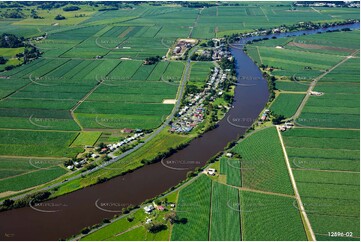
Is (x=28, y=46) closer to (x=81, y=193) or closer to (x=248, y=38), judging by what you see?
(x=248, y=38)

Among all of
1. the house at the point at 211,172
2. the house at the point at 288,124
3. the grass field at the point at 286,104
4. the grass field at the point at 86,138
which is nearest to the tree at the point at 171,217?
the house at the point at 211,172

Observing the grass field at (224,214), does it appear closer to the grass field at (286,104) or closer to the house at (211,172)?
the house at (211,172)

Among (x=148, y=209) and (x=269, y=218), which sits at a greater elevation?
(x=148, y=209)

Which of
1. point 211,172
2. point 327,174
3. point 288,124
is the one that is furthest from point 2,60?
point 327,174

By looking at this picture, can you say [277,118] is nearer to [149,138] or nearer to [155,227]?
[149,138]

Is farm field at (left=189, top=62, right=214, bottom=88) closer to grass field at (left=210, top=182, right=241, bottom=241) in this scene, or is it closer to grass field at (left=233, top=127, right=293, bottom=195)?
grass field at (left=233, top=127, right=293, bottom=195)

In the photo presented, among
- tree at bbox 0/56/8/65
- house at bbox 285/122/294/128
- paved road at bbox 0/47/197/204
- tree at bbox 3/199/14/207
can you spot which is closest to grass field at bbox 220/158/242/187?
paved road at bbox 0/47/197/204
